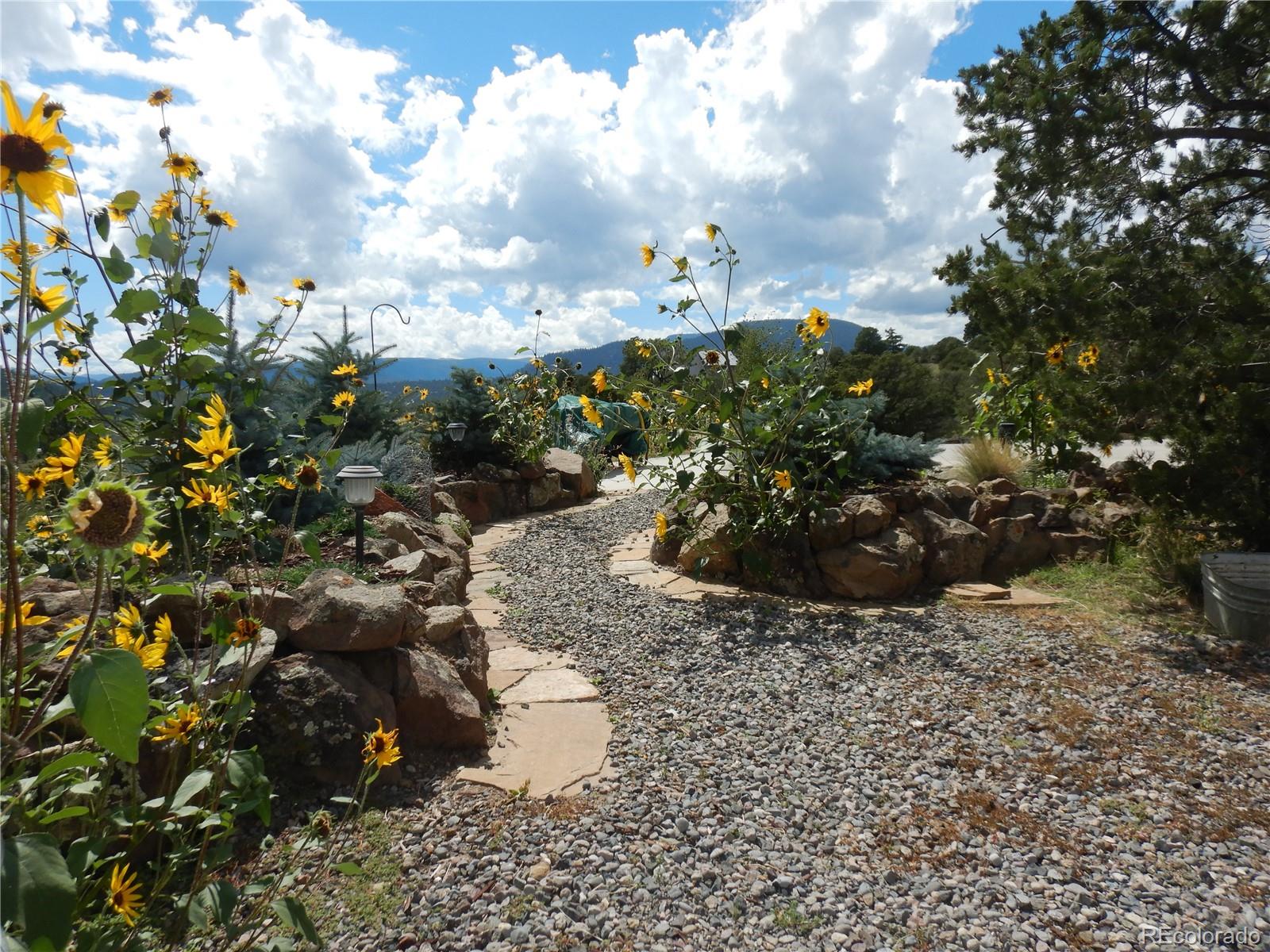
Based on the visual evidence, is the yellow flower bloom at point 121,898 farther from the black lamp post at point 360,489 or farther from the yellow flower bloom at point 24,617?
the black lamp post at point 360,489

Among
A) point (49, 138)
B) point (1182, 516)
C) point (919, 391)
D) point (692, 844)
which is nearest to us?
point (49, 138)

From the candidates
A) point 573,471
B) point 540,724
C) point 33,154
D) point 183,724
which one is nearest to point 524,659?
point 540,724

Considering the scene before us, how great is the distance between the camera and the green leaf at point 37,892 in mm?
699

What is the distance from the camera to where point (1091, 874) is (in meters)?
1.85

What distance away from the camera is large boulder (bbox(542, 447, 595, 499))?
8219mm

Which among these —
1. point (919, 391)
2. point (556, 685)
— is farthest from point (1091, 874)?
point (919, 391)

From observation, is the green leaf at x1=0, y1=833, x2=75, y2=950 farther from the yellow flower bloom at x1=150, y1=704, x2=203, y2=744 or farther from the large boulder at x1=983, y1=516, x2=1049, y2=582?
the large boulder at x1=983, y1=516, x2=1049, y2=582

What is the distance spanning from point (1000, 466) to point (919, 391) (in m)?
5.94

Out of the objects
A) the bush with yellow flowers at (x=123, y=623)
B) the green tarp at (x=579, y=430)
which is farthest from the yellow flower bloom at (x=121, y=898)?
the green tarp at (x=579, y=430)

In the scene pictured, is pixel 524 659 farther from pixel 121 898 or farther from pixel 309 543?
pixel 121 898

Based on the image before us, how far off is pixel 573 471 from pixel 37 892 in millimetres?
7539

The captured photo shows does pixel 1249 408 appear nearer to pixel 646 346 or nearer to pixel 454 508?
pixel 646 346

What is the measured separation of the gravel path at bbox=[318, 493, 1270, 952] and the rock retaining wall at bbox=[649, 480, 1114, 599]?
0.87m

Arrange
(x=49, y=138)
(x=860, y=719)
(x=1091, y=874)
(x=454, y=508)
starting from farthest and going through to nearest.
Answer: (x=454, y=508) < (x=860, y=719) < (x=1091, y=874) < (x=49, y=138)
